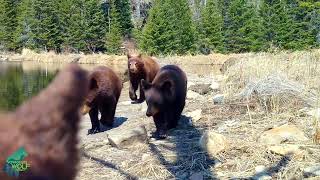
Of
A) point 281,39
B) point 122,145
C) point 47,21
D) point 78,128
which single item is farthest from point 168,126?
point 47,21

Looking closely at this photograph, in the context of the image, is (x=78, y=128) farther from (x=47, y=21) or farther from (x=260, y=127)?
(x=47, y=21)

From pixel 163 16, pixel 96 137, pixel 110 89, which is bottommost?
pixel 96 137

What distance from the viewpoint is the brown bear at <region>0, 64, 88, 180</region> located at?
62 centimetres

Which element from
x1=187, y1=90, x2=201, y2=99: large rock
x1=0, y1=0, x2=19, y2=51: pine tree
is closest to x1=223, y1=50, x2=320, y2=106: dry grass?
x1=187, y1=90, x2=201, y2=99: large rock

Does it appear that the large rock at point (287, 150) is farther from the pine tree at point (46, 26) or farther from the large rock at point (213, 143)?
the pine tree at point (46, 26)

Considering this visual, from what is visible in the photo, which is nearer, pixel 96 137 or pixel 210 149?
pixel 210 149

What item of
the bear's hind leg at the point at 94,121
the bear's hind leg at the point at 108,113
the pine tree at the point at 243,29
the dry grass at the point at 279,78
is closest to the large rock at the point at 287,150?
the dry grass at the point at 279,78

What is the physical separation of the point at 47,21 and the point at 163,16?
13.7 meters

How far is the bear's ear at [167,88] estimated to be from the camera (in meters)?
7.21

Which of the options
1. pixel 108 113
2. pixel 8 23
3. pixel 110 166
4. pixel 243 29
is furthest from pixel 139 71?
pixel 8 23

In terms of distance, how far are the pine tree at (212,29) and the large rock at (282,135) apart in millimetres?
44537

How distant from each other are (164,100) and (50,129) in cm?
655

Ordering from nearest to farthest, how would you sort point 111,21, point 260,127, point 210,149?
point 210,149 → point 260,127 → point 111,21

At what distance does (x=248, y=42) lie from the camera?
5056 centimetres
